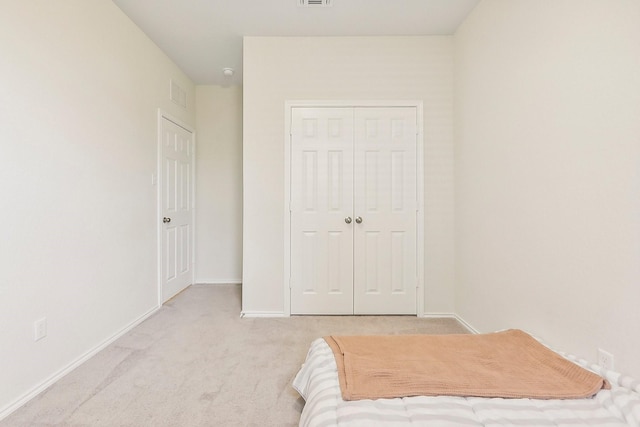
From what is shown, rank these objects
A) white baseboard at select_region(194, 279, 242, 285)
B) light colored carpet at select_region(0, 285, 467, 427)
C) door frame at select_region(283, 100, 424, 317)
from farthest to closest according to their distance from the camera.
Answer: white baseboard at select_region(194, 279, 242, 285) → door frame at select_region(283, 100, 424, 317) → light colored carpet at select_region(0, 285, 467, 427)

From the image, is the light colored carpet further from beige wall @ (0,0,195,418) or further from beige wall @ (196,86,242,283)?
beige wall @ (196,86,242,283)

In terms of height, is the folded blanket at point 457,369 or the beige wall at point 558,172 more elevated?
the beige wall at point 558,172

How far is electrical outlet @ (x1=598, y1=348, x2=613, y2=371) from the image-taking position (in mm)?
1255

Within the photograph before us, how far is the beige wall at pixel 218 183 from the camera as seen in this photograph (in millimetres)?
3857

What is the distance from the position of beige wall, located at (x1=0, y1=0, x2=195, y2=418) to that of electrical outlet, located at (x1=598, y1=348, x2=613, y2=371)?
109 inches

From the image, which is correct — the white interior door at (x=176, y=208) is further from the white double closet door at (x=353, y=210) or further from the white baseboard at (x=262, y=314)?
the white double closet door at (x=353, y=210)

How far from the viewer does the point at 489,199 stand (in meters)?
2.14

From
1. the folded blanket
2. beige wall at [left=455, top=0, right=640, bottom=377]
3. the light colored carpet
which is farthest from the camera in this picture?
the light colored carpet

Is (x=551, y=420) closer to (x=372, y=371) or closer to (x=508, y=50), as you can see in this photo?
(x=372, y=371)

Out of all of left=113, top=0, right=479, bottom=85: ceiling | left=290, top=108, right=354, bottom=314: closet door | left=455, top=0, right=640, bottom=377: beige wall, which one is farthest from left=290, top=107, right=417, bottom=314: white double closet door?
left=113, top=0, right=479, bottom=85: ceiling

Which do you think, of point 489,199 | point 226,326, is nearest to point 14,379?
point 226,326

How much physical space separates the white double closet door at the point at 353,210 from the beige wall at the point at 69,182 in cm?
137

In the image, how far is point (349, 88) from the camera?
273cm

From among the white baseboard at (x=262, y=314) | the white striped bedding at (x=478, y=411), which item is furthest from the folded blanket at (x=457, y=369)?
the white baseboard at (x=262, y=314)
